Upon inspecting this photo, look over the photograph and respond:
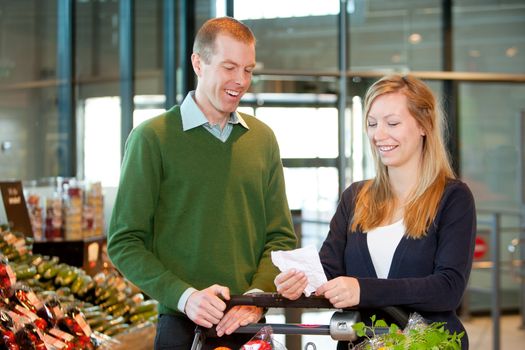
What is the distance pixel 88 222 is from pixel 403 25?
198 inches

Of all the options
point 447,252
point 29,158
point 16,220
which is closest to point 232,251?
point 447,252

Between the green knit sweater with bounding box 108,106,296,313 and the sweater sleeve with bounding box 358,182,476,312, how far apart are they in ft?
1.50

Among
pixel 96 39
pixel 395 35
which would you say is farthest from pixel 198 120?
pixel 395 35

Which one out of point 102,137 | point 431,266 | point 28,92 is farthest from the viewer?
point 102,137

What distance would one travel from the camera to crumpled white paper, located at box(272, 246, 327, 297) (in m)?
2.48

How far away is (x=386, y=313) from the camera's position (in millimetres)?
2734

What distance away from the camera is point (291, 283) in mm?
2510

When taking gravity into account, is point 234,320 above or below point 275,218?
below

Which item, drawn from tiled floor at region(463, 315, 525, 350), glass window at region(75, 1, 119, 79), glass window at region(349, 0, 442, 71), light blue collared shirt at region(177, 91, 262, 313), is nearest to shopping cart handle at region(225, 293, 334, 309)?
light blue collared shirt at region(177, 91, 262, 313)

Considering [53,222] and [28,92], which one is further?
[28,92]

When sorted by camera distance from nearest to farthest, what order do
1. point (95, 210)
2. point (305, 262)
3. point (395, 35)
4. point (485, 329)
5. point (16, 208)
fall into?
point (305, 262) < point (16, 208) < point (95, 210) < point (485, 329) < point (395, 35)

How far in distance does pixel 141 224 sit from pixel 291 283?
56 cm

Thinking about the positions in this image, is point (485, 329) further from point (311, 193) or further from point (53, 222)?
point (53, 222)

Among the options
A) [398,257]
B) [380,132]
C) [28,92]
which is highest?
[28,92]
